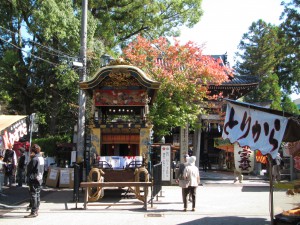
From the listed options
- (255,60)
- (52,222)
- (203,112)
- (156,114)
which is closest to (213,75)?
(203,112)

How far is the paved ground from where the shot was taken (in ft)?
32.8

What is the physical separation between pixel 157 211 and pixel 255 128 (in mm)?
4701

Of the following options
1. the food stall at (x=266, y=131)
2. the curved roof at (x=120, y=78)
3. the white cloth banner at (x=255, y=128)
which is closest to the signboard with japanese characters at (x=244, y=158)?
the curved roof at (x=120, y=78)

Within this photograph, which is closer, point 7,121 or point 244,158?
point 7,121

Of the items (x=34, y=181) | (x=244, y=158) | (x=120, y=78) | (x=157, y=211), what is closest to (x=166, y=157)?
(x=244, y=158)

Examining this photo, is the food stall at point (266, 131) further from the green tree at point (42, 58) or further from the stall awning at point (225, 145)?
the stall awning at point (225, 145)

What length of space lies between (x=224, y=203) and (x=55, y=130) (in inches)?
606

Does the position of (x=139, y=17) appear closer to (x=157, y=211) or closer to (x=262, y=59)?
(x=157, y=211)

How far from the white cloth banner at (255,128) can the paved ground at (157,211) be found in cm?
258

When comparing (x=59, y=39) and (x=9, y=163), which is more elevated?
(x=59, y=39)

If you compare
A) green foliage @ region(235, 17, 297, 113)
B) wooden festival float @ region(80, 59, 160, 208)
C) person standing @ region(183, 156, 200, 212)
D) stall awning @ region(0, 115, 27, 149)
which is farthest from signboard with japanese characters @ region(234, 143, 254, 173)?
green foliage @ region(235, 17, 297, 113)

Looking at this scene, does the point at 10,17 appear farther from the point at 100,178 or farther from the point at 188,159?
the point at 188,159

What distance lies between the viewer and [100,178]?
13.5 m

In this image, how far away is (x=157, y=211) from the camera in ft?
38.0
